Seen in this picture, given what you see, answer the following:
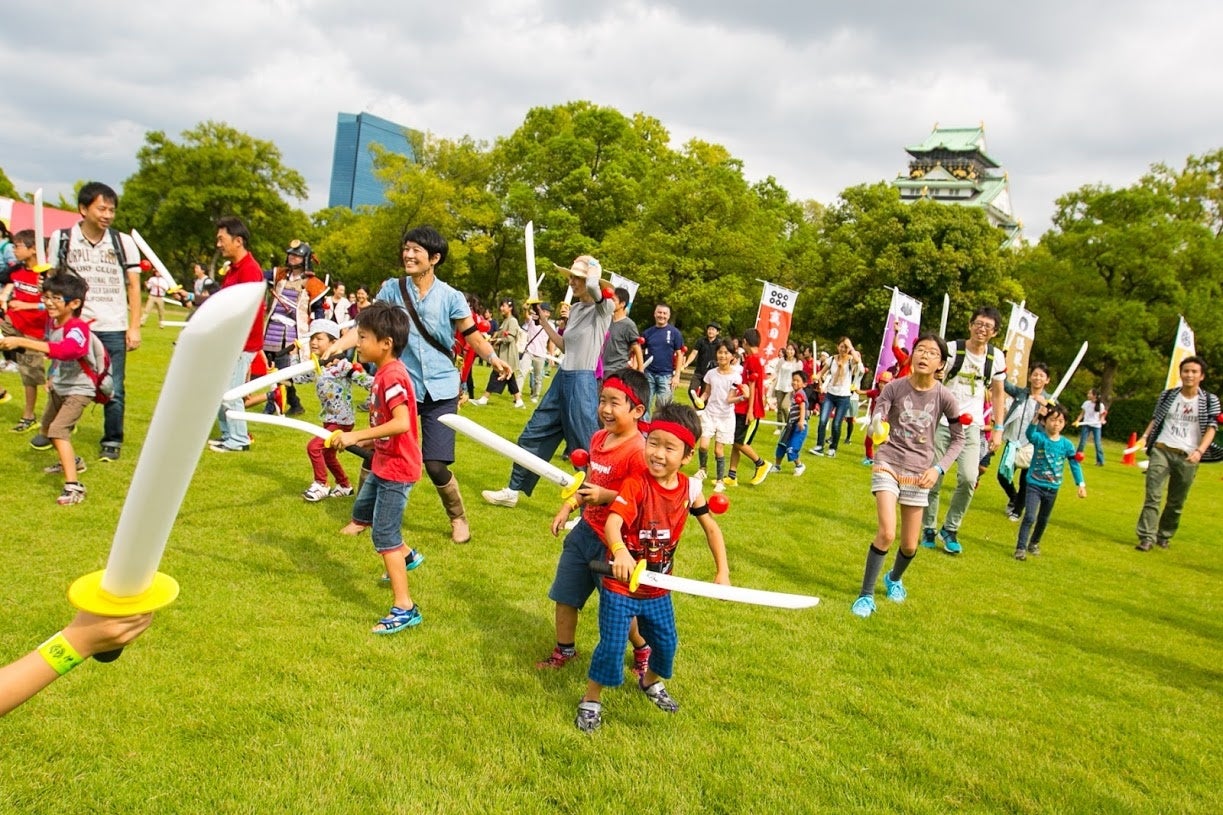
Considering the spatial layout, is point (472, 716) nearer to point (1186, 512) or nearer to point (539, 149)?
point (1186, 512)

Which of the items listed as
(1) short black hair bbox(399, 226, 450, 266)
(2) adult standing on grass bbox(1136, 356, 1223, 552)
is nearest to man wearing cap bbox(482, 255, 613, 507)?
(1) short black hair bbox(399, 226, 450, 266)

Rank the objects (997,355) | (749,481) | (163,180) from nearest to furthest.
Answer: (997,355), (749,481), (163,180)

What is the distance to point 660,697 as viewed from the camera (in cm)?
400

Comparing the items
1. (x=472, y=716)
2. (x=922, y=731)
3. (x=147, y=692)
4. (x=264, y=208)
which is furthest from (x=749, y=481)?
(x=264, y=208)

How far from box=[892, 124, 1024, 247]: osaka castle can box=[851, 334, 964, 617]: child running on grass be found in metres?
93.0

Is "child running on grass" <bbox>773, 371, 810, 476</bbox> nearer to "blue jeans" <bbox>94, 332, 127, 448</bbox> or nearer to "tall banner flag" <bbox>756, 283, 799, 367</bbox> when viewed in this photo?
"tall banner flag" <bbox>756, 283, 799, 367</bbox>

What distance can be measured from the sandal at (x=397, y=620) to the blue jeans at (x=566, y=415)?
110 inches

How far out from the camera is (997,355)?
8.04m

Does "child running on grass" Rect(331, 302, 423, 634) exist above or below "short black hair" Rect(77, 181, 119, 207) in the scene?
below

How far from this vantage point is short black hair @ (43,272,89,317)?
623 centimetres

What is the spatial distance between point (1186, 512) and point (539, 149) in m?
35.6

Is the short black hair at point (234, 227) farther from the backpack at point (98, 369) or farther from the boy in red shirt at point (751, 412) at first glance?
the boy in red shirt at point (751, 412)

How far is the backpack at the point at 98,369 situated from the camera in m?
6.55

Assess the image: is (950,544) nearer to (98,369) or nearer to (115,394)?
(98,369)
